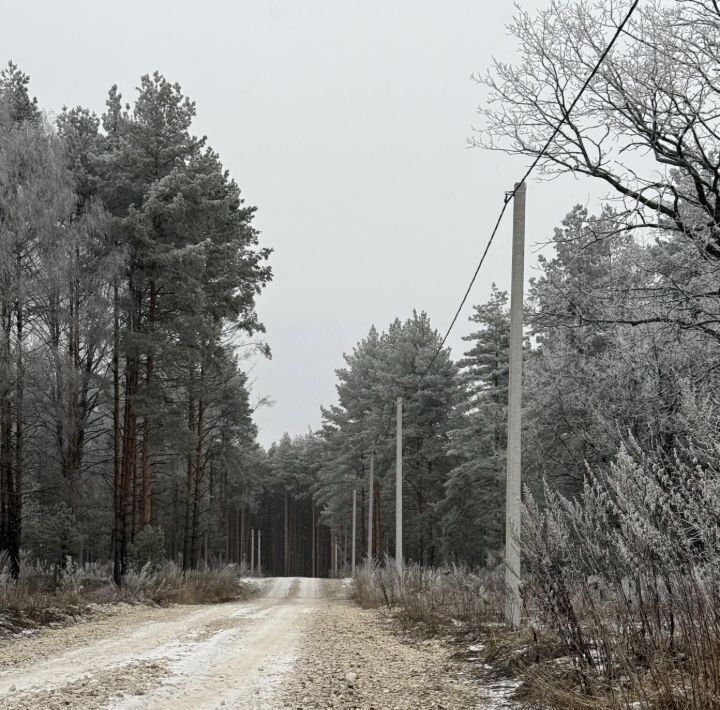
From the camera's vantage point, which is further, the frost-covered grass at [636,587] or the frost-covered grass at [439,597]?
the frost-covered grass at [439,597]

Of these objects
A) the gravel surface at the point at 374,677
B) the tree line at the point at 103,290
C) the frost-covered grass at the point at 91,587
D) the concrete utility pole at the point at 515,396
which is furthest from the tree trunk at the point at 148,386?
the concrete utility pole at the point at 515,396

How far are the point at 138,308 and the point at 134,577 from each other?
24.3 ft

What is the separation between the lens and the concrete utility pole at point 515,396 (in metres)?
8.73

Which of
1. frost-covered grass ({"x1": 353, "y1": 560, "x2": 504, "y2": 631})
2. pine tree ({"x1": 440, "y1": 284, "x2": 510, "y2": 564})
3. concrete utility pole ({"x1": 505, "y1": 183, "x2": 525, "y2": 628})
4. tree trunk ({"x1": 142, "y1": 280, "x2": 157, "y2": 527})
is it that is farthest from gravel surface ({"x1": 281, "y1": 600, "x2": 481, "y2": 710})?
pine tree ({"x1": 440, "y1": 284, "x2": 510, "y2": 564})

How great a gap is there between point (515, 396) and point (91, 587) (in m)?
12.9

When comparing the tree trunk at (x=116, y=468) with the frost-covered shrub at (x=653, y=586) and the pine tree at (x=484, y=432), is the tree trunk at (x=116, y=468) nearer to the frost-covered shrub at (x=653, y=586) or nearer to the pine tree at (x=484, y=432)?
the pine tree at (x=484, y=432)

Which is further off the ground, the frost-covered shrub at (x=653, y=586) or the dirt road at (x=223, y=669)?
the frost-covered shrub at (x=653, y=586)

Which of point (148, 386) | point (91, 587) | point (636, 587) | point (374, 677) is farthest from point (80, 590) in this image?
point (636, 587)

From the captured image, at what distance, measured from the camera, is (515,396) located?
9664 millimetres

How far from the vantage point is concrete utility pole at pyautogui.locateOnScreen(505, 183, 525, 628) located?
8.73 m

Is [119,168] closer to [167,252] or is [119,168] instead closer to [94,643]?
[167,252]

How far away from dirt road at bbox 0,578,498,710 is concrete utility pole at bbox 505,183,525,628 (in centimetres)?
140

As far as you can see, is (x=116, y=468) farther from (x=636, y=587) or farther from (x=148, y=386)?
(x=636, y=587)

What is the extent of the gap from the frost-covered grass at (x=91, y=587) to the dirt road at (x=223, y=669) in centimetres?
136
